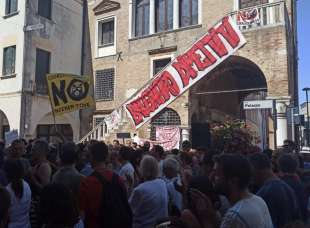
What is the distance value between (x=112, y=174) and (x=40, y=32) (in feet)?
56.9

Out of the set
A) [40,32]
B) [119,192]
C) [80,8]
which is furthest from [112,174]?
[80,8]

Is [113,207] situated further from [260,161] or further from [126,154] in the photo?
[126,154]

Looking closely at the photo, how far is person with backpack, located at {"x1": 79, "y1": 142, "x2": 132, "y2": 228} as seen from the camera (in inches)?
135

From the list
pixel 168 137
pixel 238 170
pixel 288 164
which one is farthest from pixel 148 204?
pixel 168 137

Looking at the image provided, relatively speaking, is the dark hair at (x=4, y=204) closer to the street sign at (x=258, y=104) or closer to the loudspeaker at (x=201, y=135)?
the street sign at (x=258, y=104)

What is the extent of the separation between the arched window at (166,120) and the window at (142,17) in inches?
198

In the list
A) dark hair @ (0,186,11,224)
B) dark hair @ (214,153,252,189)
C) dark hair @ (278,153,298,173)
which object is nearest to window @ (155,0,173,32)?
dark hair @ (278,153,298,173)

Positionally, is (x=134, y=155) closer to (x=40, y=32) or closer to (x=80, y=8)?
(x=40, y=32)

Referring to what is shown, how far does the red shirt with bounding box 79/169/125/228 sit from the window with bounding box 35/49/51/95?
16447mm

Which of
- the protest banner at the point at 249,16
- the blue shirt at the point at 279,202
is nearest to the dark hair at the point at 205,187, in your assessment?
the blue shirt at the point at 279,202

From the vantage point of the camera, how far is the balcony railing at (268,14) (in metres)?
14.4

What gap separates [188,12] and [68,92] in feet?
37.2

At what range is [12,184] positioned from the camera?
3721 millimetres

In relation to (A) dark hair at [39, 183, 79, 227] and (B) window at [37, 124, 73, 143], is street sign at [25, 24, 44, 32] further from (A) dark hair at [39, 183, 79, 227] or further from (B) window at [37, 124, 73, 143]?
(A) dark hair at [39, 183, 79, 227]
